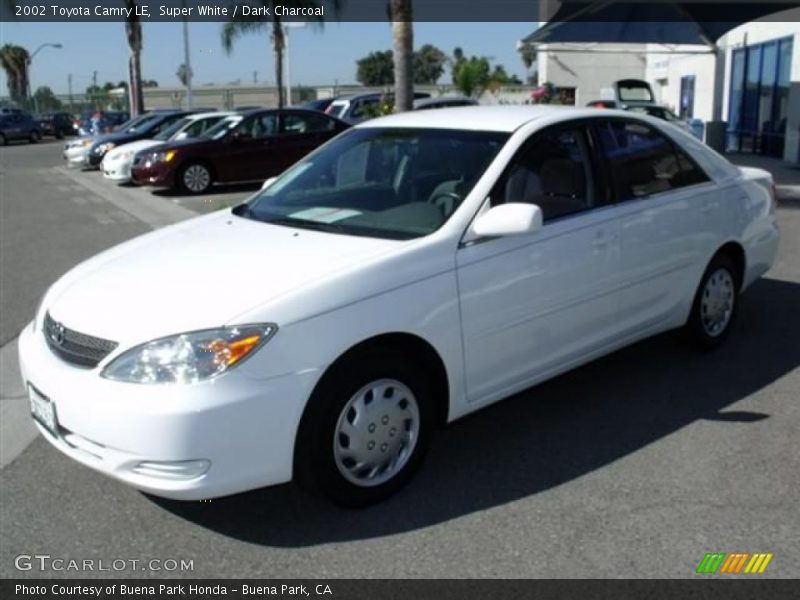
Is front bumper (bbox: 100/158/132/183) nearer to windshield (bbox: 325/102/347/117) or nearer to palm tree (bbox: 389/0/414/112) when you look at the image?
windshield (bbox: 325/102/347/117)

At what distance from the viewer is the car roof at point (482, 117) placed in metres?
4.40

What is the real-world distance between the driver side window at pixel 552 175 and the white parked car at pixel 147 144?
13646 mm

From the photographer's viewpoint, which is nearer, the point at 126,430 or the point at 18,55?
the point at 126,430

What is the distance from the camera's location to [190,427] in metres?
3.03

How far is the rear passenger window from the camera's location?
184 inches

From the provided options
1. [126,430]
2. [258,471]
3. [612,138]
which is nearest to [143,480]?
[126,430]

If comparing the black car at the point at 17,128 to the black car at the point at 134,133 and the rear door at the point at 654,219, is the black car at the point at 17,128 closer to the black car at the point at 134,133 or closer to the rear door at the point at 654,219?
Answer: the black car at the point at 134,133

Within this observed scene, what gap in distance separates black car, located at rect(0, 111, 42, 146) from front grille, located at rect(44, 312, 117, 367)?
4299 centimetres

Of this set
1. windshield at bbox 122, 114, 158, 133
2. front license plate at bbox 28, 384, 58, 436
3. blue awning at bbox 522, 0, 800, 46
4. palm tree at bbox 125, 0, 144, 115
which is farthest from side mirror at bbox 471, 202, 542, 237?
palm tree at bbox 125, 0, 144, 115

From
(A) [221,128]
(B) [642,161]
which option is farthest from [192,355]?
(A) [221,128]

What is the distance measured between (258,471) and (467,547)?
860 millimetres

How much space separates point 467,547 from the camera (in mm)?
3281

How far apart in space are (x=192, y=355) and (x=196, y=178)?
1337cm
